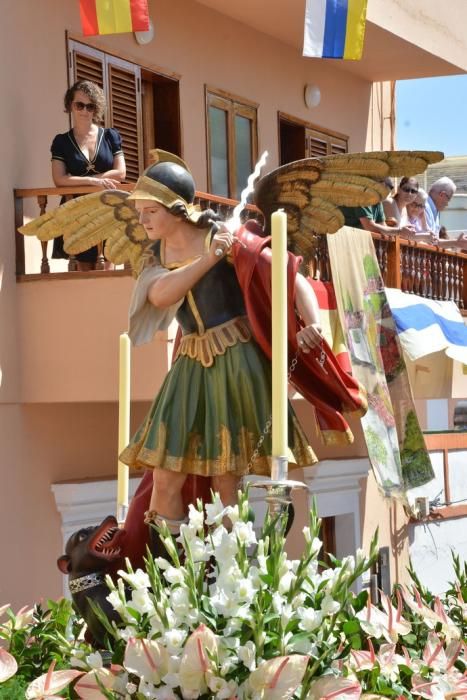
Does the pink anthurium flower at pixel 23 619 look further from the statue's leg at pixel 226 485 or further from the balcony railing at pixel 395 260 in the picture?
the balcony railing at pixel 395 260

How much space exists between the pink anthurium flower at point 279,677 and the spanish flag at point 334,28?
23.5 feet

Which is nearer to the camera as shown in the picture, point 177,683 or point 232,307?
point 177,683

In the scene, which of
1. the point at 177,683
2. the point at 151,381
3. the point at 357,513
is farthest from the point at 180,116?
the point at 177,683

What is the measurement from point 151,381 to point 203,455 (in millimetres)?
3761


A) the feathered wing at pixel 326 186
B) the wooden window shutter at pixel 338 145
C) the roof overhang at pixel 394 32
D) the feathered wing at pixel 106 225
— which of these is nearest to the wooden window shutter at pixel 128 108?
the roof overhang at pixel 394 32

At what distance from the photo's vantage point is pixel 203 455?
16.0ft

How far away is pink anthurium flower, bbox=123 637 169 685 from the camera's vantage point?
320cm

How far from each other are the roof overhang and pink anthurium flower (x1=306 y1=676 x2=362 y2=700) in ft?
27.3

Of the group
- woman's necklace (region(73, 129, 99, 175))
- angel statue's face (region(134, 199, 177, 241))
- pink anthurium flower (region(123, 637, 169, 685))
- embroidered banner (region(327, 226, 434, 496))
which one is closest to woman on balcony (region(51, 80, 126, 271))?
woman's necklace (region(73, 129, 99, 175))

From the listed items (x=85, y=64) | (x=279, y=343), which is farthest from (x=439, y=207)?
(x=279, y=343)

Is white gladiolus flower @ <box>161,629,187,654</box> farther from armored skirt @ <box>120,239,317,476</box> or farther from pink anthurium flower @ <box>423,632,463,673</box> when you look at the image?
armored skirt @ <box>120,239,317,476</box>

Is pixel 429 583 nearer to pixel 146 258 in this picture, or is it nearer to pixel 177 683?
pixel 146 258

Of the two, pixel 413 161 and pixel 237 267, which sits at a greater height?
pixel 413 161

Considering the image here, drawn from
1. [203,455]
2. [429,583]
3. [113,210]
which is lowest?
[429,583]
